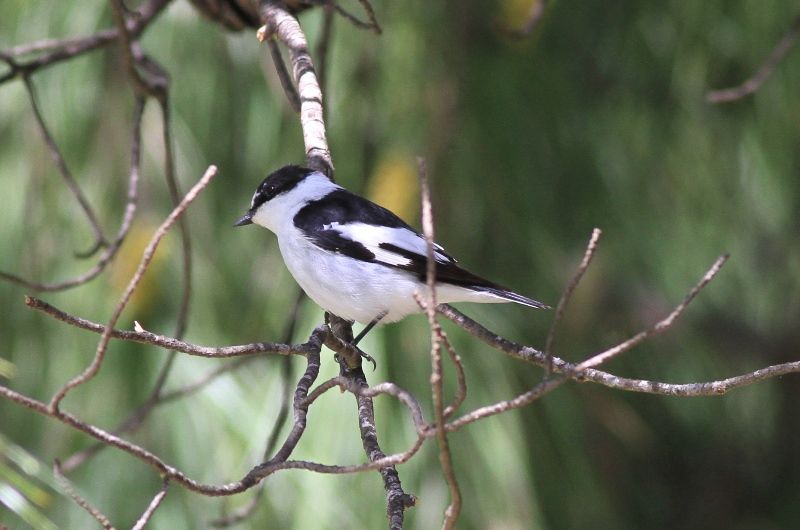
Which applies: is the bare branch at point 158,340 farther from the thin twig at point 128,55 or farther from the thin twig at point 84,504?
the thin twig at point 128,55

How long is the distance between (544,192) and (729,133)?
579 mm

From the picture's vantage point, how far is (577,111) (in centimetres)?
265

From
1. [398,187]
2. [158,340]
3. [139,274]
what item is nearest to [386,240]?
[398,187]

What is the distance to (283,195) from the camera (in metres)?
1.77

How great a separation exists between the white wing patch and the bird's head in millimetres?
78

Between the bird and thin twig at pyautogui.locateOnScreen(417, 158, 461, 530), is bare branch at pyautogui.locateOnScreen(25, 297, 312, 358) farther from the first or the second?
the bird

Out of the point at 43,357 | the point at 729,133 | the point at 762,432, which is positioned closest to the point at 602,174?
the point at 729,133

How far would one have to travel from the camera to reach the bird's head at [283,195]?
170cm

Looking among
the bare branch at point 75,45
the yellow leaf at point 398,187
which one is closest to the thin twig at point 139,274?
the bare branch at point 75,45

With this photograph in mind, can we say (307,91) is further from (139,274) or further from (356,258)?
(139,274)

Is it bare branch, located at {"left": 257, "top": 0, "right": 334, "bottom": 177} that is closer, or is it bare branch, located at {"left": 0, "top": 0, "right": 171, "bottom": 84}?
bare branch, located at {"left": 257, "top": 0, "right": 334, "bottom": 177}

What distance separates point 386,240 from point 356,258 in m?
0.06

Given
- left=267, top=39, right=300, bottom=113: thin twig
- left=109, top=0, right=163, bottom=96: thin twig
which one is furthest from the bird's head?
left=109, top=0, right=163, bottom=96: thin twig

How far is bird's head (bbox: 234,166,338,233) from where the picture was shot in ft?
5.57
